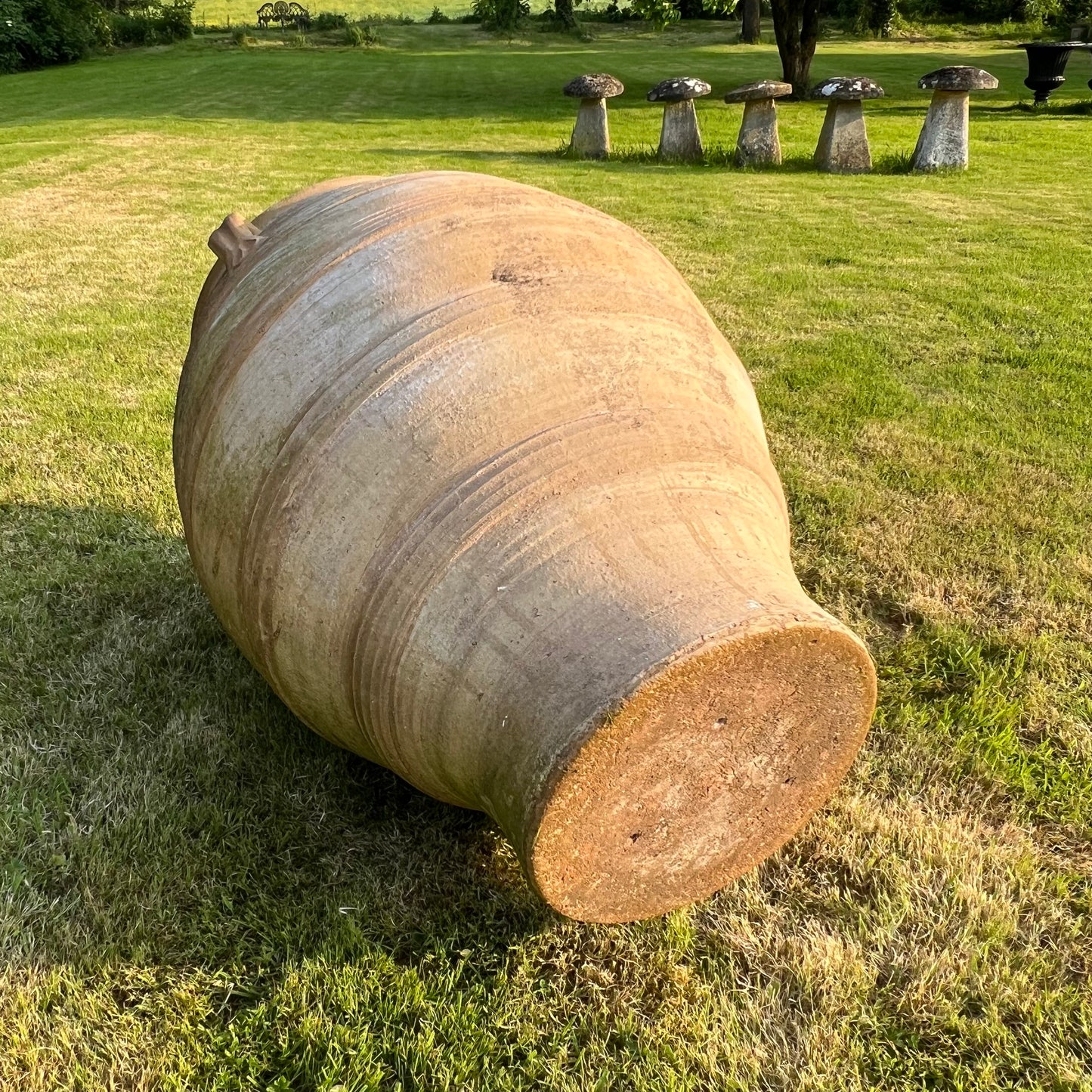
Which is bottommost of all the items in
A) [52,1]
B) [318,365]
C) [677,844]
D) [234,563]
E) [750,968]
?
[750,968]

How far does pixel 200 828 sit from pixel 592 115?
1278 cm

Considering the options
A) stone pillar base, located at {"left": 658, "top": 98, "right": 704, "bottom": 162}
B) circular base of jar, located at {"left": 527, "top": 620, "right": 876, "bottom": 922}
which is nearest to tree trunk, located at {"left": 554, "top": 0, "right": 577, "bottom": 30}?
stone pillar base, located at {"left": 658, "top": 98, "right": 704, "bottom": 162}

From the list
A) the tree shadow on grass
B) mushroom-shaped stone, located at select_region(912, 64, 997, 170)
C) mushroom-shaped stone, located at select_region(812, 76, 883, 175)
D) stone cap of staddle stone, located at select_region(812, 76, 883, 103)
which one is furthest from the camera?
mushroom-shaped stone, located at select_region(812, 76, 883, 175)

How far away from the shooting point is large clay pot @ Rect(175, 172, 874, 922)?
1.73 meters

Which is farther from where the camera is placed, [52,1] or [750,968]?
[52,1]

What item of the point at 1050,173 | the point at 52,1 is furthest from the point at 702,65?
the point at 52,1

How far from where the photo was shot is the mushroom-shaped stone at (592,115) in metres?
13.0

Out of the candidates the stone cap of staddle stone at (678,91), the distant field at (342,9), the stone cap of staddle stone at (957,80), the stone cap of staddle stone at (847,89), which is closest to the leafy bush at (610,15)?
the distant field at (342,9)

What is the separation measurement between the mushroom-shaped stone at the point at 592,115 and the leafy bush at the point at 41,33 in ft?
72.9

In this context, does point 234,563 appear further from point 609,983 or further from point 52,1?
point 52,1

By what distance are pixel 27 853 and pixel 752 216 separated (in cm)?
923

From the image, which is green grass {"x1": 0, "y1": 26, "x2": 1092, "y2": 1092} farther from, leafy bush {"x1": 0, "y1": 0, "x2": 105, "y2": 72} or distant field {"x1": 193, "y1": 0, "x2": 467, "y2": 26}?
distant field {"x1": 193, "y1": 0, "x2": 467, "y2": 26}

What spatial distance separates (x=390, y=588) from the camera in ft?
6.08

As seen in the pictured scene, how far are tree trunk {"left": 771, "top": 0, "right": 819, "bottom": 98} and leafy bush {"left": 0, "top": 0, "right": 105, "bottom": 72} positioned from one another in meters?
22.5
